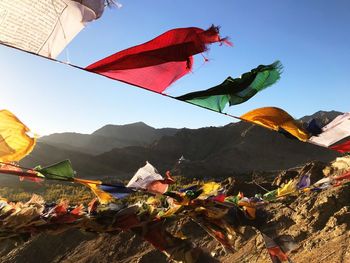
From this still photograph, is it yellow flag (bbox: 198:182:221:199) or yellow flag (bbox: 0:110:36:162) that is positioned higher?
yellow flag (bbox: 0:110:36:162)

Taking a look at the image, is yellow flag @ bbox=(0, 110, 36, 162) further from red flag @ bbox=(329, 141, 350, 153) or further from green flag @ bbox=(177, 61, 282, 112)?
red flag @ bbox=(329, 141, 350, 153)

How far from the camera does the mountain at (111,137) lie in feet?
338

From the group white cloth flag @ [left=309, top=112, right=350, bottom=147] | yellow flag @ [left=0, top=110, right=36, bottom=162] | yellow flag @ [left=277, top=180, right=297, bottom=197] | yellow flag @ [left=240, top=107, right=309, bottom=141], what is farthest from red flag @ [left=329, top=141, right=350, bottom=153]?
yellow flag @ [left=0, top=110, right=36, bottom=162]

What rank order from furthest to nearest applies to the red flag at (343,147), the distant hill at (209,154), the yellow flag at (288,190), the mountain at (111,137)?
the mountain at (111,137) < the distant hill at (209,154) < the yellow flag at (288,190) < the red flag at (343,147)

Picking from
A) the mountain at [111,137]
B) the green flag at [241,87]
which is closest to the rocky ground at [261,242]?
the green flag at [241,87]

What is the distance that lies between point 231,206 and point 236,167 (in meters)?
49.5

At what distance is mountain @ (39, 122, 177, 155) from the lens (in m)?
103

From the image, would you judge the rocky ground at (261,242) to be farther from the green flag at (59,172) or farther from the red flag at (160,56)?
the red flag at (160,56)

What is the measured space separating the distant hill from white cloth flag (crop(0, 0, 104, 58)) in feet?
142

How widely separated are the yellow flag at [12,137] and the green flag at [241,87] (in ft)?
8.37

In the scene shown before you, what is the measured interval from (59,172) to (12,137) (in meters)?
0.74

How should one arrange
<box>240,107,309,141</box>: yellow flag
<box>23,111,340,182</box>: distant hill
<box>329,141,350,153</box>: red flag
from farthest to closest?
<box>23,111,340,182</box>: distant hill < <box>329,141,350,153</box>: red flag < <box>240,107,309,141</box>: yellow flag

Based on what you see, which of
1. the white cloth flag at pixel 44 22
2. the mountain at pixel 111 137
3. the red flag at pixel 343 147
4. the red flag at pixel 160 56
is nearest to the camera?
the white cloth flag at pixel 44 22

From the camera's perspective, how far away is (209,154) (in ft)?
220
